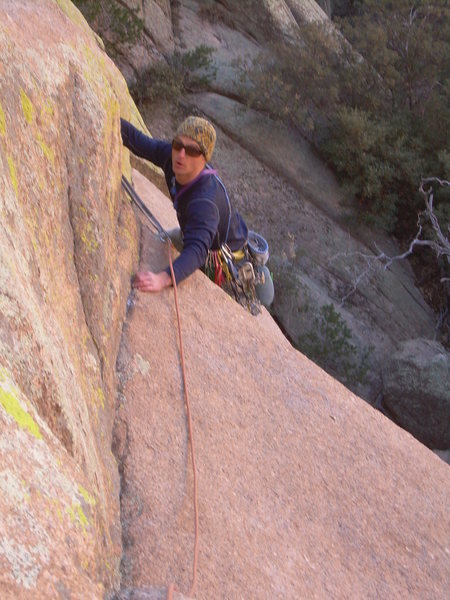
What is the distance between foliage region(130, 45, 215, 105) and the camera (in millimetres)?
13320

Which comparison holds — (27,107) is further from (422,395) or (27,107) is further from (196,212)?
(422,395)

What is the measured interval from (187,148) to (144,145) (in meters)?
0.60

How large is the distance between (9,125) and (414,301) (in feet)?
37.7

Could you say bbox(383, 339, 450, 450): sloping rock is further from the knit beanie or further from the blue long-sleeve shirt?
the knit beanie

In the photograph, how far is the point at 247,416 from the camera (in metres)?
3.53

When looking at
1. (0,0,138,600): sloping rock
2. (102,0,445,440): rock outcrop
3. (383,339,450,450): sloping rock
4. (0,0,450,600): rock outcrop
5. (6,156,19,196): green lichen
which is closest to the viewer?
(0,0,138,600): sloping rock

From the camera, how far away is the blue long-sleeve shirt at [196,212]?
4.01 m

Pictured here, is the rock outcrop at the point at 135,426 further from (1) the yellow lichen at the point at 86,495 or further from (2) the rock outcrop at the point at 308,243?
(2) the rock outcrop at the point at 308,243

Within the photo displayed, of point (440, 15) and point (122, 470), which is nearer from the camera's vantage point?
point (122, 470)

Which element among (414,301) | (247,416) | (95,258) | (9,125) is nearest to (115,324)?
(95,258)

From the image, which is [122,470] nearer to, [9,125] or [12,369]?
[12,369]

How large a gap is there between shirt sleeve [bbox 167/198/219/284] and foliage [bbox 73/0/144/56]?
9.73 m

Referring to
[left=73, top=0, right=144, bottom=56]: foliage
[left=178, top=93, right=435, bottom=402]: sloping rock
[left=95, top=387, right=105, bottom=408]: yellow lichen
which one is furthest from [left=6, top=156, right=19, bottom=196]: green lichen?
[left=73, top=0, right=144, bottom=56]: foliage

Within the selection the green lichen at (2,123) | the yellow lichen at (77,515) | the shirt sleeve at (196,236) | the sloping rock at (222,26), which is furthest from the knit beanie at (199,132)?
the sloping rock at (222,26)
